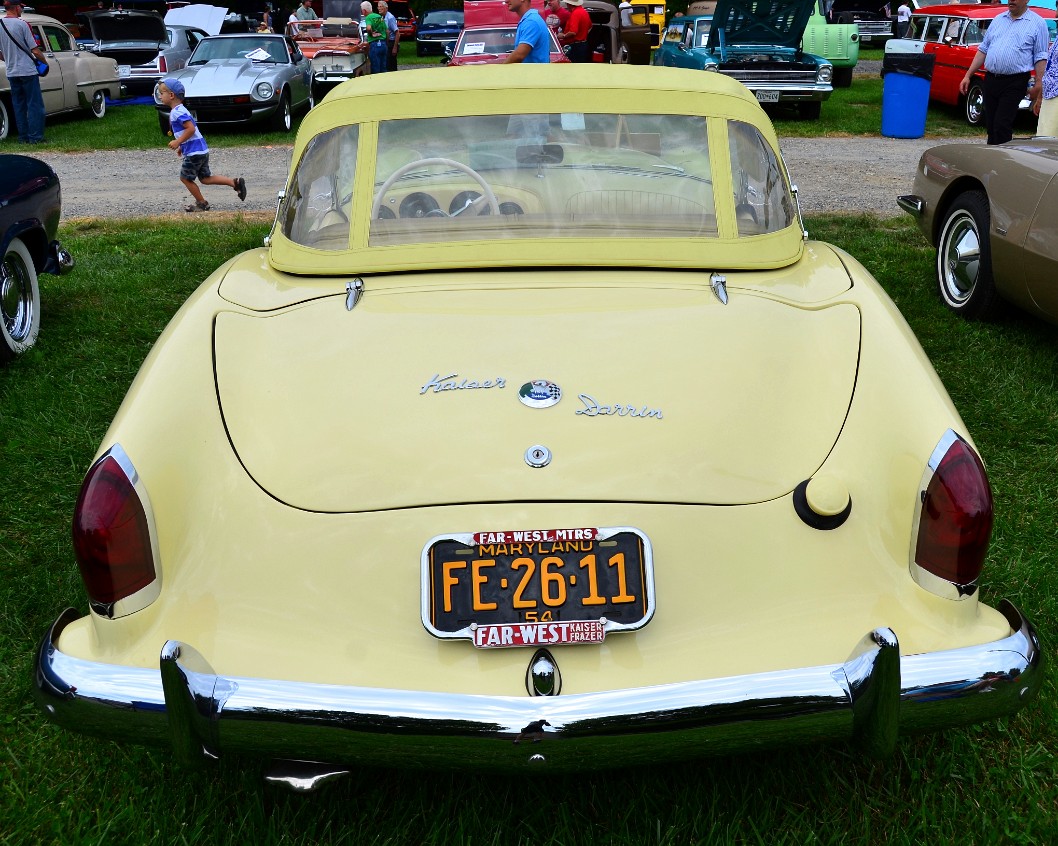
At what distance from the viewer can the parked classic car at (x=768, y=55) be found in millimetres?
14195

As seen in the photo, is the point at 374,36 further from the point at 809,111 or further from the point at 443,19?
the point at 443,19

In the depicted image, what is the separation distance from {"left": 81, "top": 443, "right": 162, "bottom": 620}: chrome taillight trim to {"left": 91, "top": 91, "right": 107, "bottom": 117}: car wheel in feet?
55.8

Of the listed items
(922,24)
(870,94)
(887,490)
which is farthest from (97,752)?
(870,94)

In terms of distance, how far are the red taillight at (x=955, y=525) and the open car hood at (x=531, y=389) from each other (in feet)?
0.89

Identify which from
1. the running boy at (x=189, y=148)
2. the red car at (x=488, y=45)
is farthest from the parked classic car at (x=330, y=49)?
the running boy at (x=189, y=148)

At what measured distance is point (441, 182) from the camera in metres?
3.25

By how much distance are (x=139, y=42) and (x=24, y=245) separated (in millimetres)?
17329

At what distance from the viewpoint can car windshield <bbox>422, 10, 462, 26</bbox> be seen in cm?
3041

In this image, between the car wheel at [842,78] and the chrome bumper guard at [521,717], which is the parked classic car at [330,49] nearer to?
the car wheel at [842,78]

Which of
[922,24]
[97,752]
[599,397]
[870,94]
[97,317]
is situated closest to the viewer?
[599,397]

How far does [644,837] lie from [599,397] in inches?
40.0

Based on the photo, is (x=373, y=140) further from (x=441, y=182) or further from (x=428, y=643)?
(x=428, y=643)

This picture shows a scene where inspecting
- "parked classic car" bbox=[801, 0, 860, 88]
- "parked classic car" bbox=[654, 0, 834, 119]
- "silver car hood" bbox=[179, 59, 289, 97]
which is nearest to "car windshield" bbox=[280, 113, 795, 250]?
"parked classic car" bbox=[654, 0, 834, 119]

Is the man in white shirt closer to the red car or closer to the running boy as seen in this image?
the running boy
